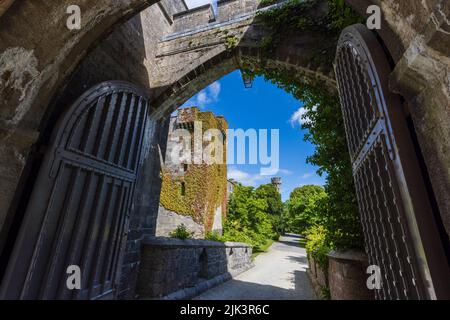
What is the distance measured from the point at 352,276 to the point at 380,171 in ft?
6.08

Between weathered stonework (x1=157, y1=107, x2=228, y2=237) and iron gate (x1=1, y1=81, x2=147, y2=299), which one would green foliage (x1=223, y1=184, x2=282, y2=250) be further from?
iron gate (x1=1, y1=81, x2=147, y2=299)

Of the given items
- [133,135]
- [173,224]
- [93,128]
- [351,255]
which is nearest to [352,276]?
[351,255]

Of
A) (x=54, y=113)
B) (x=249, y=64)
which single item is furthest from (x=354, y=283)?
(x=54, y=113)

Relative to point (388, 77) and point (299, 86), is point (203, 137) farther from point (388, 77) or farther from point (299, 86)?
point (388, 77)

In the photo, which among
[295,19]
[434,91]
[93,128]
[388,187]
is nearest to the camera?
[434,91]

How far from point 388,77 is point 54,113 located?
345 centimetres

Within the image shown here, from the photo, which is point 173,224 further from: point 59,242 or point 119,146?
point 59,242

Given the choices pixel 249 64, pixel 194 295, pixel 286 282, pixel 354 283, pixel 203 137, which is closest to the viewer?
pixel 354 283

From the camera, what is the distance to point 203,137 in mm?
14711

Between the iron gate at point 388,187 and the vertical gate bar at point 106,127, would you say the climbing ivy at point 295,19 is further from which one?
the vertical gate bar at point 106,127

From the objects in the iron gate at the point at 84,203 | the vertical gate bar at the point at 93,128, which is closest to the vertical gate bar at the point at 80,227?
the iron gate at the point at 84,203

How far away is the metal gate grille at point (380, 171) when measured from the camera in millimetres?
1320

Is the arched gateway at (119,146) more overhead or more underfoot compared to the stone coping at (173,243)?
more overhead

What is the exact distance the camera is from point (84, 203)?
8.88 ft
